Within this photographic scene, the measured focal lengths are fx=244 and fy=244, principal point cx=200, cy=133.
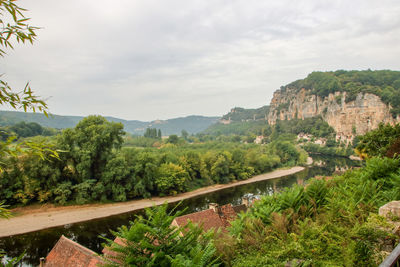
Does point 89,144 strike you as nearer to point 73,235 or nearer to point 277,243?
point 73,235

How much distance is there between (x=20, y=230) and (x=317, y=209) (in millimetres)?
28062

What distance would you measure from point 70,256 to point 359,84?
141 m

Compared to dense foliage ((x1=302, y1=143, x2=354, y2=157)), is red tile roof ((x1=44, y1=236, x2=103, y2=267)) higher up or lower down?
higher up

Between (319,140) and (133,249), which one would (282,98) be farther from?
(133,249)

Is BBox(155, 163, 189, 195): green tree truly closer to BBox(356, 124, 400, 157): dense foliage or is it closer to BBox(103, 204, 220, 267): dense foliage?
BBox(356, 124, 400, 157): dense foliage

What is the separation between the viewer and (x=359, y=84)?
120062 mm

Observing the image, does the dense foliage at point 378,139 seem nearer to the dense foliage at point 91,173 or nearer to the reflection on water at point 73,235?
the reflection on water at point 73,235

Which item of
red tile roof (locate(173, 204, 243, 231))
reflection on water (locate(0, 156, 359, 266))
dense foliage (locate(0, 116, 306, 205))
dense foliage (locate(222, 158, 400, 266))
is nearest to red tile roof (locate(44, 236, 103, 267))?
reflection on water (locate(0, 156, 359, 266))

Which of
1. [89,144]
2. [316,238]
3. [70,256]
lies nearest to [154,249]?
[316,238]

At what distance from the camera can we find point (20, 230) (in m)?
24.3

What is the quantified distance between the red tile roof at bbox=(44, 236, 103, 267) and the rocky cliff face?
9734cm

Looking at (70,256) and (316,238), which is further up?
(316,238)

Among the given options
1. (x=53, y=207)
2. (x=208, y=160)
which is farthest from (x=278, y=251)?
(x=208, y=160)

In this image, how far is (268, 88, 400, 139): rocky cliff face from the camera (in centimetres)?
9362
